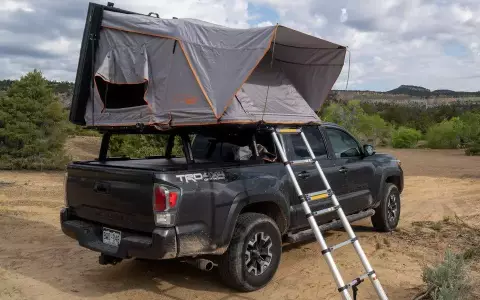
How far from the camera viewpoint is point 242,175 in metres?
5.50

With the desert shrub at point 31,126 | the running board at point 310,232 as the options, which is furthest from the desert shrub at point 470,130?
the running board at point 310,232

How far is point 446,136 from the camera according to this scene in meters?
29.0

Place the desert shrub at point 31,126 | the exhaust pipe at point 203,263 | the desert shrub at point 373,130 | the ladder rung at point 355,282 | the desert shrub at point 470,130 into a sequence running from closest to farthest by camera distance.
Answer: the ladder rung at point 355,282, the exhaust pipe at point 203,263, the desert shrub at point 31,126, the desert shrub at point 470,130, the desert shrub at point 373,130

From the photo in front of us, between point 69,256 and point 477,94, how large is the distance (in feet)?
379

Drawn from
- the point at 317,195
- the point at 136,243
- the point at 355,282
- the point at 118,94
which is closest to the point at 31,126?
the point at 118,94

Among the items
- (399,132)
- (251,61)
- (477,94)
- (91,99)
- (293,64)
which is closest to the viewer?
(251,61)

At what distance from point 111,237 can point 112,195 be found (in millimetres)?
469

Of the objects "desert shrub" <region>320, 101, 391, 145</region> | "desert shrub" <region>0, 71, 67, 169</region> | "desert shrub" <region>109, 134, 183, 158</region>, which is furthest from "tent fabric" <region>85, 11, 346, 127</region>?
"desert shrub" <region>320, 101, 391, 145</region>

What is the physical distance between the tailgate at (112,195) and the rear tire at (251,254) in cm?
99

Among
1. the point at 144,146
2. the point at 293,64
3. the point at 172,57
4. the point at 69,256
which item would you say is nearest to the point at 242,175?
the point at 172,57

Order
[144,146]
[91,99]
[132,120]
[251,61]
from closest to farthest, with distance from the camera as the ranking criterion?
[251,61] → [132,120] → [91,99] → [144,146]

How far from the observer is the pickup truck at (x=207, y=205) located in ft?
15.9

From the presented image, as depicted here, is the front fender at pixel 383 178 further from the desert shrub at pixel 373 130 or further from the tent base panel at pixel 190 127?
the desert shrub at pixel 373 130

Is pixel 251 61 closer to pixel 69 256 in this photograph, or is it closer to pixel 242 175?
pixel 242 175
